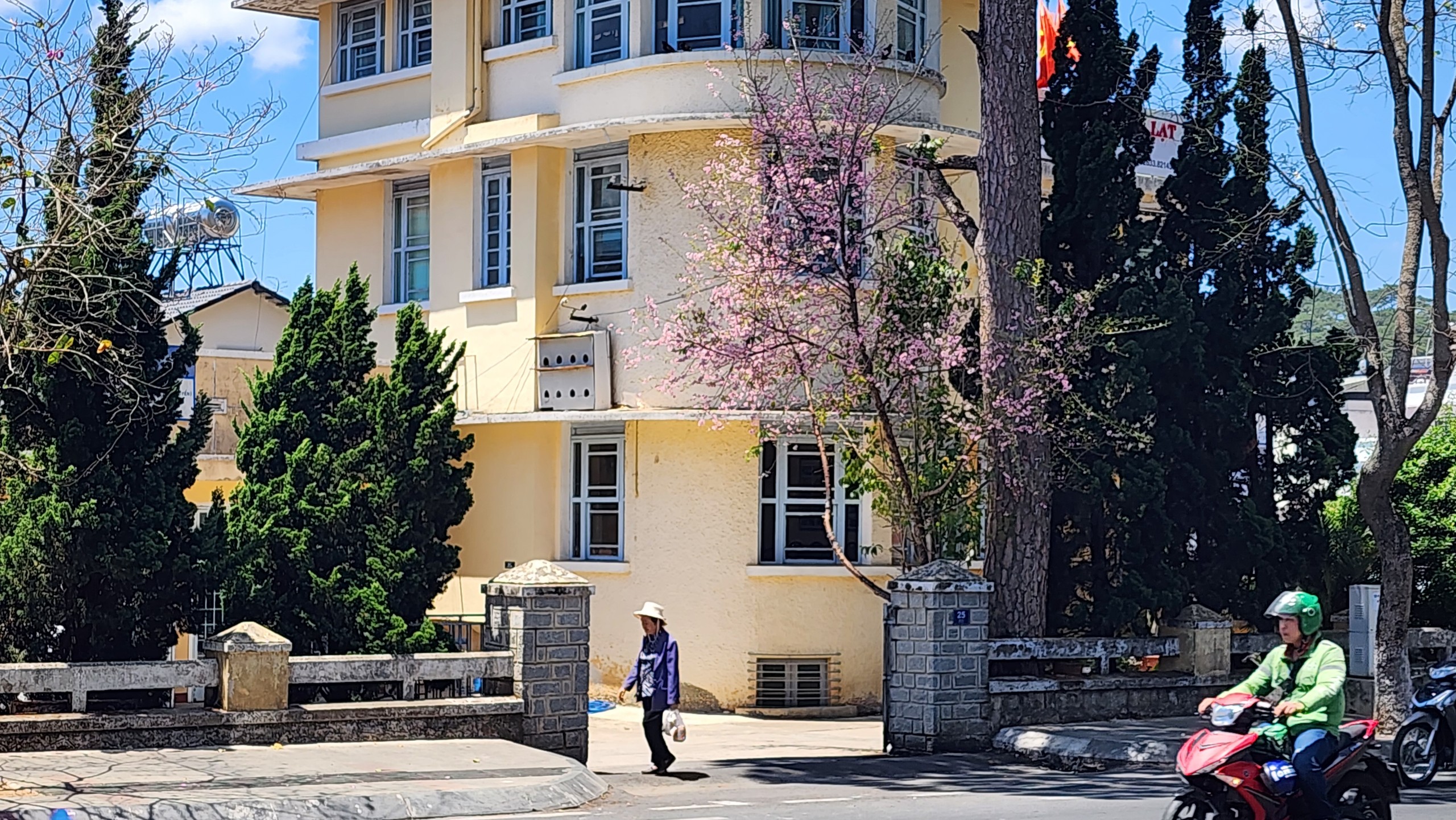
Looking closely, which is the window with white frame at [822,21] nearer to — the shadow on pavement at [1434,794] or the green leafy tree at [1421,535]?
the green leafy tree at [1421,535]

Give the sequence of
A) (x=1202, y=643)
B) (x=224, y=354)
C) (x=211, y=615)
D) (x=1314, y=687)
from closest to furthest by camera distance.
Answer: (x=1314, y=687)
(x=211, y=615)
(x=1202, y=643)
(x=224, y=354)

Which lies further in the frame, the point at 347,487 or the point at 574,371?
the point at 574,371

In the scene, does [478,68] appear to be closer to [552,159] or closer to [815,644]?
[552,159]

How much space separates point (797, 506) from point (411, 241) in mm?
6956

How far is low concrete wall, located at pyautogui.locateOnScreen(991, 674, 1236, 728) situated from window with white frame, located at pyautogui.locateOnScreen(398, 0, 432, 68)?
12162 mm

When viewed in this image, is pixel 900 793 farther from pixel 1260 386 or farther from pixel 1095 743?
pixel 1260 386

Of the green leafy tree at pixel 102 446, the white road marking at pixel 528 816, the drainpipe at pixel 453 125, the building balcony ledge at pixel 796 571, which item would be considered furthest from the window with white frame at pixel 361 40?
the white road marking at pixel 528 816

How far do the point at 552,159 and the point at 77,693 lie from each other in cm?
1090

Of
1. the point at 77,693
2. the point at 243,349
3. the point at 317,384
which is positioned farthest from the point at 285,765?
the point at 243,349

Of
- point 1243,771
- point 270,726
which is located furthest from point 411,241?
point 1243,771

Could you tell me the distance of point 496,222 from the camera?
23.6 metres

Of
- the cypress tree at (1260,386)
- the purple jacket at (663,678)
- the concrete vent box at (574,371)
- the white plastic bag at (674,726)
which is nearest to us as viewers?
the white plastic bag at (674,726)

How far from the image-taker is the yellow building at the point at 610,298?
21.7 m

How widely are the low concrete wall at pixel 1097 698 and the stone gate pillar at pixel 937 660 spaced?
46cm
